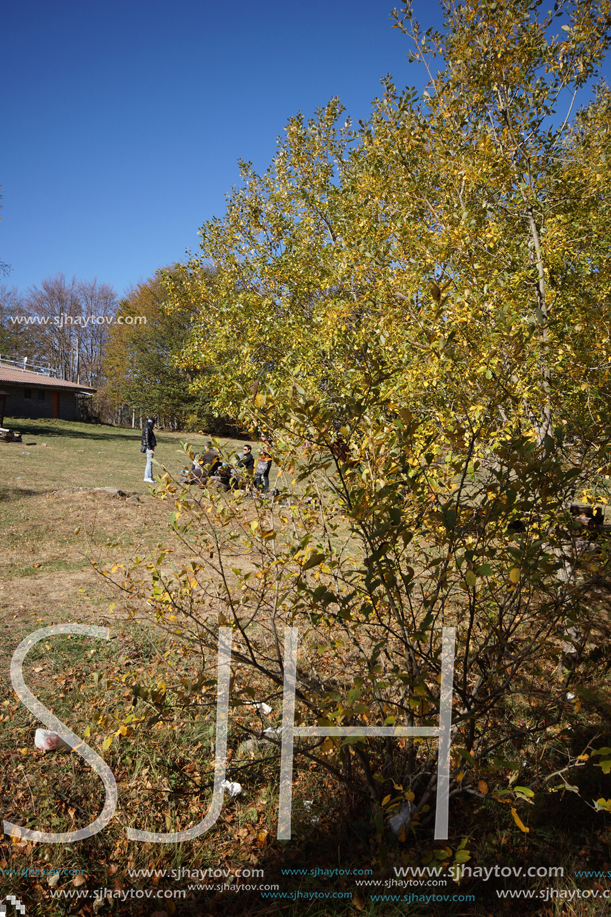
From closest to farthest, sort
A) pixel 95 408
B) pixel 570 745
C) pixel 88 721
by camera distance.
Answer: pixel 88 721 → pixel 570 745 → pixel 95 408

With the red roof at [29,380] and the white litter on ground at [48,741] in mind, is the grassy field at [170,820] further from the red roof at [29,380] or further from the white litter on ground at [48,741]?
the red roof at [29,380]

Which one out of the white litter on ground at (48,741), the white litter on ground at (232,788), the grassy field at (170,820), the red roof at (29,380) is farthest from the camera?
the red roof at (29,380)

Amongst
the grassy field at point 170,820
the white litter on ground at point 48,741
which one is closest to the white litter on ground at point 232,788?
the grassy field at point 170,820

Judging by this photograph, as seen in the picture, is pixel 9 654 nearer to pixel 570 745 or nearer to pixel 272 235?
pixel 570 745

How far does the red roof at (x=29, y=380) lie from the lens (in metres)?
28.8

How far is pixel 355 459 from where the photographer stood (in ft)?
7.11

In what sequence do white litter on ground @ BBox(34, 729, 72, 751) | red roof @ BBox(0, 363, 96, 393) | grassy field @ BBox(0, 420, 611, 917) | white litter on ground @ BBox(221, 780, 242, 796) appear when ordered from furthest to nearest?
red roof @ BBox(0, 363, 96, 393) < white litter on ground @ BBox(34, 729, 72, 751) < white litter on ground @ BBox(221, 780, 242, 796) < grassy field @ BBox(0, 420, 611, 917)

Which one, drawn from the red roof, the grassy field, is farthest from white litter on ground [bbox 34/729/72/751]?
the red roof

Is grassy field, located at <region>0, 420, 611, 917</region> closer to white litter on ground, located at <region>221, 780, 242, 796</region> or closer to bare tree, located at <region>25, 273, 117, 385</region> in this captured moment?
white litter on ground, located at <region>221, 780, 242, 796</region>

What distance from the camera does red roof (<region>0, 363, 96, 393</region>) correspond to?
94.4ft

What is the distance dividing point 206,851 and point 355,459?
228 cm

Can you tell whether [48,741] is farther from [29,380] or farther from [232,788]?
[29,380]

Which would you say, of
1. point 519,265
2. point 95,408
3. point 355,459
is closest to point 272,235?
point 519,265

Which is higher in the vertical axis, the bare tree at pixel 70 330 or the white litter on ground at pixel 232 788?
the bare tree at pixel 70 330
